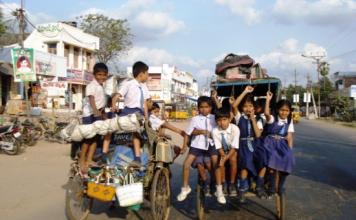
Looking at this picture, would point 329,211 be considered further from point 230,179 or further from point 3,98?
point 3,98

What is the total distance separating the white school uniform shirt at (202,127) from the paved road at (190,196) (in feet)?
3.83

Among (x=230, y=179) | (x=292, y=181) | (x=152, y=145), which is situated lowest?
(x=292, y=181)

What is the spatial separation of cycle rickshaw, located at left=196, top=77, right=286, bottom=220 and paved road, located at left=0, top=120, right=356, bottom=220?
1.23 feet

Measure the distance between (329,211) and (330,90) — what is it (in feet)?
239

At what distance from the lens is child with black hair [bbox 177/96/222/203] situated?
6.09m

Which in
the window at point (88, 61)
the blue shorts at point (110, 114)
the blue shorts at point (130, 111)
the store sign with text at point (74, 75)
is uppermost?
the window at point (88, 61)

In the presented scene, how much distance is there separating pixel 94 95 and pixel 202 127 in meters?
1.64

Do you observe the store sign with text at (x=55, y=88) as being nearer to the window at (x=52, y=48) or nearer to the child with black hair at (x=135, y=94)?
the window at (x=52, y=48)

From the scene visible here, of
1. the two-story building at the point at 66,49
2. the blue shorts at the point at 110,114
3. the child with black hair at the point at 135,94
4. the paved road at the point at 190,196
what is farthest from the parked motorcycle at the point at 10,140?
the two-story building at the point at 66,49

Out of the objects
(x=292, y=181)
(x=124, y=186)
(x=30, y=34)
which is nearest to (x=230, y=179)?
(x=124, y=186)

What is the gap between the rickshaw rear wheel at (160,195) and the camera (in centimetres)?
548

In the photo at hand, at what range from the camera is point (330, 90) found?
7512 cm

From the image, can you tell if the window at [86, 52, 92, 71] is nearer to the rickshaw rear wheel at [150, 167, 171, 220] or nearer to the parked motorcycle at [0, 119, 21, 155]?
the parked motorcycle at [0, 119, 21, 155]

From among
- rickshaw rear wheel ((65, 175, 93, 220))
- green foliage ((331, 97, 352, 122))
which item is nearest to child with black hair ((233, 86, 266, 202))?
rickshaw rear wheel ((65, 175, 93, 220))
